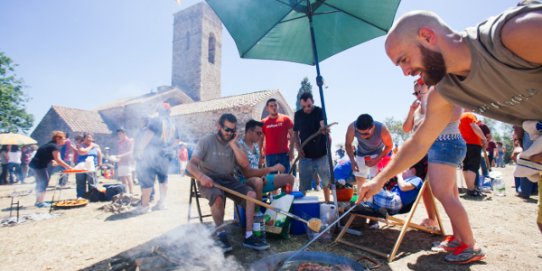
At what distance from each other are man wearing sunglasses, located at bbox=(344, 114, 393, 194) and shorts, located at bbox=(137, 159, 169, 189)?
365 centimetres

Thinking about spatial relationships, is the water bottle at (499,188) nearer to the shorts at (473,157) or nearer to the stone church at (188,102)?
the shorts at (473,157)

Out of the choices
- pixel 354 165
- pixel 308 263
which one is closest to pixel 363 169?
pixel 354 165

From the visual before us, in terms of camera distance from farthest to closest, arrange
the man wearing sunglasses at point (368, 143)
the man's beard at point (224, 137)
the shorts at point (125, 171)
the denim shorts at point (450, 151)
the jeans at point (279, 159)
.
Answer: the shorts at point (125, 171) → the jeans at point (279, 159) → the man wearing sunglasses at point (368, 143) → the man's beard at point (224, 137) → the denim shorts at point (450, 151)

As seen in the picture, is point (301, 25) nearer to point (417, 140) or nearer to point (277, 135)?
point (277, 135)

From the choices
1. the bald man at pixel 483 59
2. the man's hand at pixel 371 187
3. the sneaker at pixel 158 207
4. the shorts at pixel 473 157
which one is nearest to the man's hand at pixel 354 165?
the man's hand at pixel 371 187

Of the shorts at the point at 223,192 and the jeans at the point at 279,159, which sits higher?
the jeans at the point at 279,159

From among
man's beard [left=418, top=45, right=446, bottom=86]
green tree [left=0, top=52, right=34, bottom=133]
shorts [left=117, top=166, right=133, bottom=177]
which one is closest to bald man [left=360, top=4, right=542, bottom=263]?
man's beard [left=418, top=45, right=446, bottom=86]

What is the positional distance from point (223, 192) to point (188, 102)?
25.5 m

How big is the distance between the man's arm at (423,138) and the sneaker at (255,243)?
5.43 feet

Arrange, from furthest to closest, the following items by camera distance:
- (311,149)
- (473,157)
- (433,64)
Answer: (473,157) < (311,149) < (433,64)

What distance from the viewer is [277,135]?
5078 mm

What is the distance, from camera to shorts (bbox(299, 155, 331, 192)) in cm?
452

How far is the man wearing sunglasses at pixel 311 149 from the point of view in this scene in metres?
4.52

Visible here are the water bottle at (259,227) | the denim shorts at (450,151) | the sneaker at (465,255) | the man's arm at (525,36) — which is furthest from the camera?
the water bottle at (259,227)
